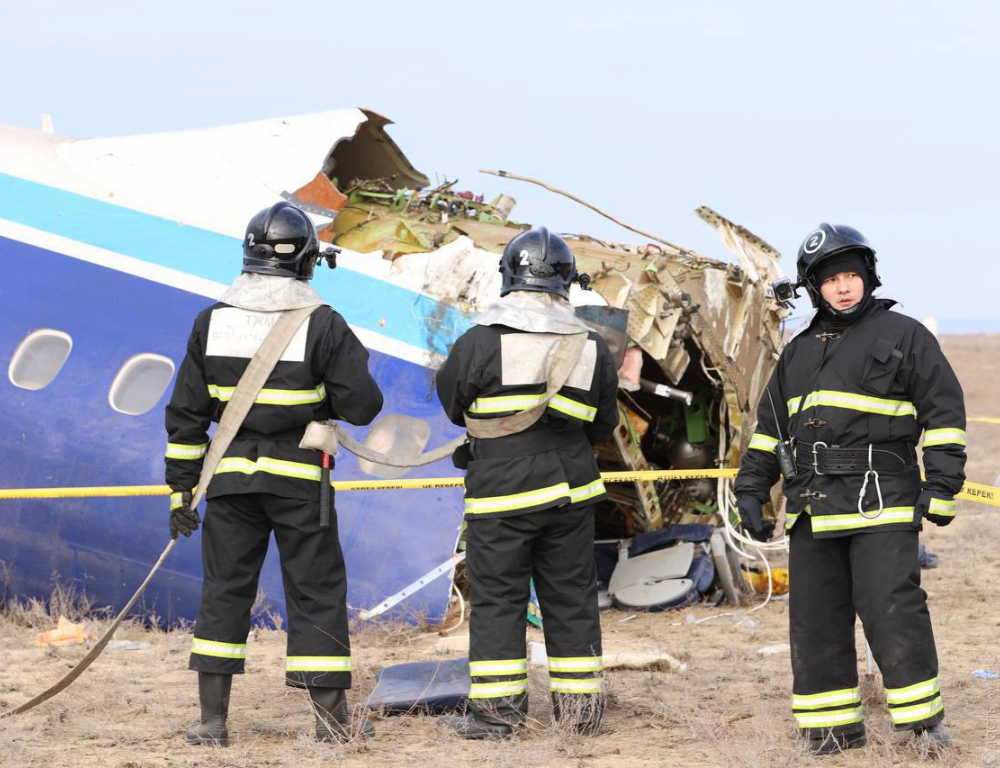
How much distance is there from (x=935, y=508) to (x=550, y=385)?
65.1 inches

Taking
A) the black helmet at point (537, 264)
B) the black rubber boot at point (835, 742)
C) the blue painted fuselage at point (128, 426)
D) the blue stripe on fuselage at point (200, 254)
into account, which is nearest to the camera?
the black rubber boot at point (835, 742)

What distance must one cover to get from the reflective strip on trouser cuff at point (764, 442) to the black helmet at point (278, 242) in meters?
2.09

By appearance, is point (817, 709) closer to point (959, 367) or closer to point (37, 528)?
point (37, 528)

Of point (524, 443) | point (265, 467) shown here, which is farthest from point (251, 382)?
point (524, 443)

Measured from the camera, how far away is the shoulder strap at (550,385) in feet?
18.5

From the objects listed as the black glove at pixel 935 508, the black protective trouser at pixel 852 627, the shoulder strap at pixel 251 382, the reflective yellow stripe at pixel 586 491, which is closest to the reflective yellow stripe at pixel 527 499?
the reflective yellow stripe at pixel 586 491

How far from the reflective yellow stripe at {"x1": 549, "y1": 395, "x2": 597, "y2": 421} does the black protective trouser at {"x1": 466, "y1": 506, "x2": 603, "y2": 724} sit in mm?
409

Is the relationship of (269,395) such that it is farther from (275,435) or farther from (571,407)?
(571,407)

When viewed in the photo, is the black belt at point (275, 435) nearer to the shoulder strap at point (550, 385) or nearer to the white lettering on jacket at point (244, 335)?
the white lettering on jacket at point (244, 335)

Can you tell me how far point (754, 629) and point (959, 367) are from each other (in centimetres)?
4840

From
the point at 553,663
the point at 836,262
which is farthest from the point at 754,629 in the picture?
the point at 836,262

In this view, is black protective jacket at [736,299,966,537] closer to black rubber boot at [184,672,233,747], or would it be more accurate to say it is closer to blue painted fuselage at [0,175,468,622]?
black rubber boot at [184,672,233,747]

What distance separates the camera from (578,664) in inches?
223

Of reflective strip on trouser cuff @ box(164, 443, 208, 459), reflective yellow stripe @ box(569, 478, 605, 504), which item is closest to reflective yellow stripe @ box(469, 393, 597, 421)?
reflective yellow stripe @ box(569, 478, 605, 504)
